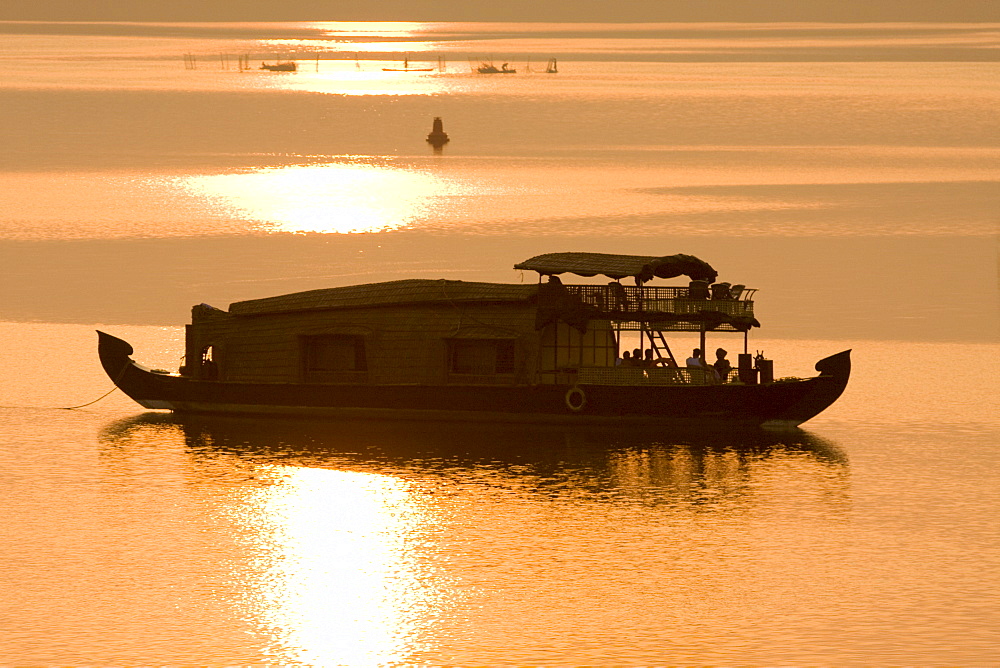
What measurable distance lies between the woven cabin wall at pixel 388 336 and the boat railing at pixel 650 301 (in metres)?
2.24

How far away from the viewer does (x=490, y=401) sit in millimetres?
56875

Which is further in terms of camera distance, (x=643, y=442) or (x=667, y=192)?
(x=667, y=192)

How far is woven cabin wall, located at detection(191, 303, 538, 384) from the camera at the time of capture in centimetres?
5709

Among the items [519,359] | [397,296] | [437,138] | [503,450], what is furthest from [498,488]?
[437,138]

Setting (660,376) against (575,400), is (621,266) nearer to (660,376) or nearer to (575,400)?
(660,376)

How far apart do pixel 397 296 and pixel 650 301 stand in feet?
28.7

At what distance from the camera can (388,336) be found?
190 ft

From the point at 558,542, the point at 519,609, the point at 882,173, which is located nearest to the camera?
the point at 519,609

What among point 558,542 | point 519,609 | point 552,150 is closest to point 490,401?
point 558,542

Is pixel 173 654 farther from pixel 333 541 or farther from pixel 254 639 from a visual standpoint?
pixel 333 541

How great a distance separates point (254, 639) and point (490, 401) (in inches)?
1027

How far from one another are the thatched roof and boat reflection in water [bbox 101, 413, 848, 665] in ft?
13.6

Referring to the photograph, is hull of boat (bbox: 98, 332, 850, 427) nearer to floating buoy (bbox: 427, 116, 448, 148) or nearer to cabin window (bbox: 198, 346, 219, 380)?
cabin window (bbox: 198, 346, 219, 380)

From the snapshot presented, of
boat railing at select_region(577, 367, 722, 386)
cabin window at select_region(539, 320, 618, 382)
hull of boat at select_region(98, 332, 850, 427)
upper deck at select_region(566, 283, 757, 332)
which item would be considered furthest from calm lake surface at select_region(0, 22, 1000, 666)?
upper deck at select_region(566, 283, 757, 332)
